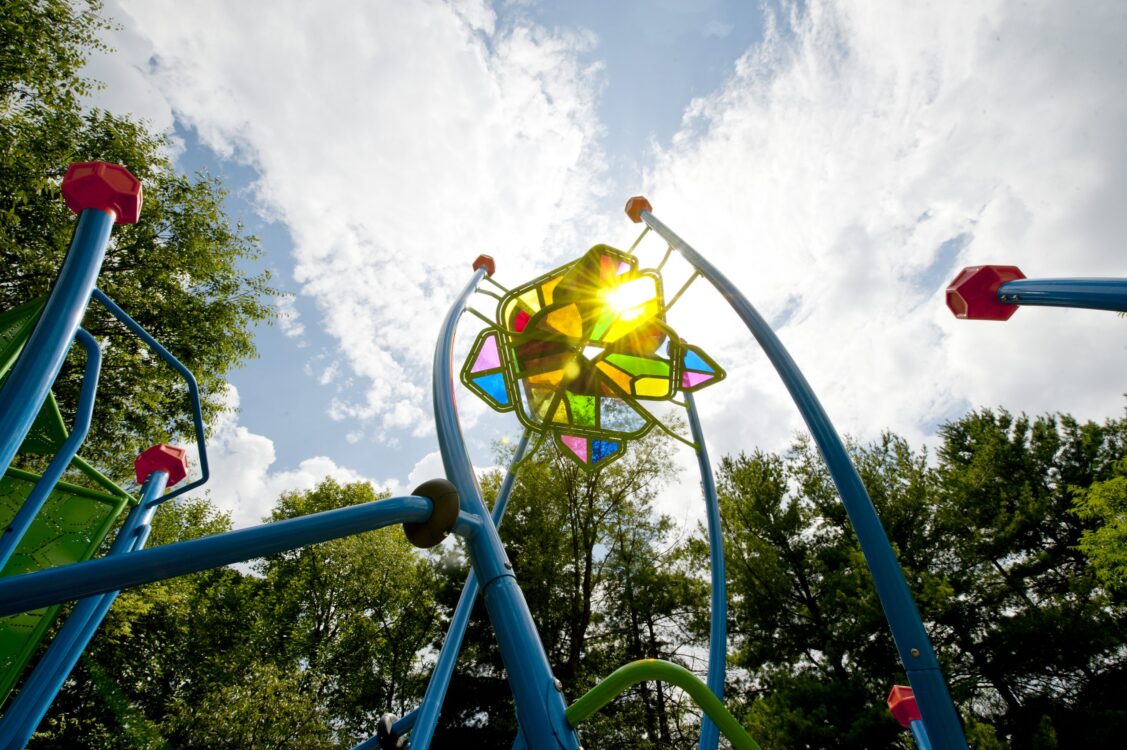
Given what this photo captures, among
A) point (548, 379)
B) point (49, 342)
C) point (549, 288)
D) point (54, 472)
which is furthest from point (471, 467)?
point (548, 379)

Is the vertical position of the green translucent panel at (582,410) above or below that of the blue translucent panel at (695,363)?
below

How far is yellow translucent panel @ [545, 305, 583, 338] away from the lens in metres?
3.84

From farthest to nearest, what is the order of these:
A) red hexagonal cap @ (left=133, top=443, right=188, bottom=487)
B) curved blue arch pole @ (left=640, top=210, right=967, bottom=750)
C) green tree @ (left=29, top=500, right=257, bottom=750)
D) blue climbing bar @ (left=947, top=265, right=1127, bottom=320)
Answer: green tree @ (left=29, top=500, right=257, bottom=750)
red hexagonal cap @ (left=133, top=443, right=188, bottom=487)
curved blue arch pole @ (left=640, top=210, right=967, bottom=750)
blue climbing bar @ (left=947, top=265, right=1127, bottom=320)

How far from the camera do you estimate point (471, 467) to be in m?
1.88

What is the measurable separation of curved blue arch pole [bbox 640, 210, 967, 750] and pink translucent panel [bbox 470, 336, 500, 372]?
2170mm

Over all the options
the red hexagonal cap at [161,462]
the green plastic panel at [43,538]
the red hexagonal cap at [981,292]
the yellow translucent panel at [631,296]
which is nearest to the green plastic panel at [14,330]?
the green plastic panel at [43,538]

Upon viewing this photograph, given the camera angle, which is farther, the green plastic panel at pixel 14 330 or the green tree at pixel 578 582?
the green tree at pixel 578 582

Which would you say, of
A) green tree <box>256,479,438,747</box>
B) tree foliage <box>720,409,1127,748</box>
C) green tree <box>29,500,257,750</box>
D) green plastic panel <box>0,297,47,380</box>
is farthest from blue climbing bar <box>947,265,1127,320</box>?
green tree <box>256,479,438,747</box>

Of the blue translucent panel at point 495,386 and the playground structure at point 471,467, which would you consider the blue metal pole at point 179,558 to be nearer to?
the playground structure at point 471,467

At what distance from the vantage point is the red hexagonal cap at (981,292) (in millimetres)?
1540

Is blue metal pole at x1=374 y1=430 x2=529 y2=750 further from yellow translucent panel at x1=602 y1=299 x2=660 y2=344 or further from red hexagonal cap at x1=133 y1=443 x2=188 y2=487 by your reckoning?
red hexagonal cap at x1=133 y1=443 x2=188 y2=487

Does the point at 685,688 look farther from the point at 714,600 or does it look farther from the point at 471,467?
the point at 714,600

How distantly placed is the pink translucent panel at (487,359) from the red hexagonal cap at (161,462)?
2.05m

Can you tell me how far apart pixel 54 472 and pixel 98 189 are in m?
1.48
